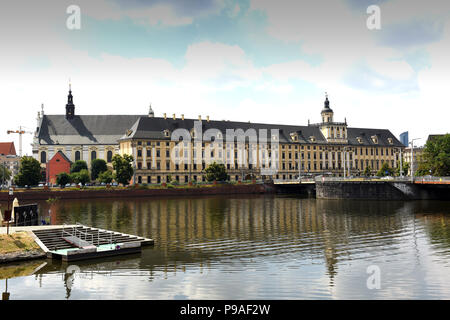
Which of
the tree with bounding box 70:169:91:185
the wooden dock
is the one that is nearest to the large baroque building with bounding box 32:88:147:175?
the tree with bounding box 70:169:91:185

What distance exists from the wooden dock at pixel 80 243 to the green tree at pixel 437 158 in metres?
85.3

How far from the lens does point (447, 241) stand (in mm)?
38062

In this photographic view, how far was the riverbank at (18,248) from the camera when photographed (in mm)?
30834

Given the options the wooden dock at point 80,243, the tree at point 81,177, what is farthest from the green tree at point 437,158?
the tree at point 81,177

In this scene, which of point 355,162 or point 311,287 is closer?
point 311,287

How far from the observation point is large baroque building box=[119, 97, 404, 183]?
427ft

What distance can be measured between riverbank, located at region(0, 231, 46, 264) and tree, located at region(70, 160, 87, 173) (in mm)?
109289

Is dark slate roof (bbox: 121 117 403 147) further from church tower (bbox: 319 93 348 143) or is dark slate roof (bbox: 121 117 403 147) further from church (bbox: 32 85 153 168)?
church (bbox: 32 85 153 168)

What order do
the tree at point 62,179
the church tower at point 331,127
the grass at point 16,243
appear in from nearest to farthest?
the grass at point 16,243
the tree at point 62,179
the church tower at point 331,127

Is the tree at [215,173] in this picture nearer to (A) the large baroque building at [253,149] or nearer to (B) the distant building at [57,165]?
(A) the large baroque building at [253,149]
